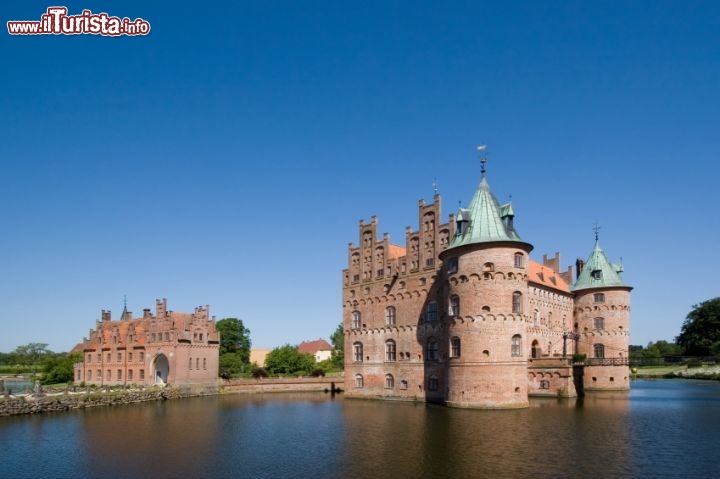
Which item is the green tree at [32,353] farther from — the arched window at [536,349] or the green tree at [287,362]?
the arched window at [536,349]

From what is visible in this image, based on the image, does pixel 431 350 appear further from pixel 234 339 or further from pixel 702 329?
pixel 702 329

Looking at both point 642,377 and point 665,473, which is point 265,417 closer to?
point 665,473

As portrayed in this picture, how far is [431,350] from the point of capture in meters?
46.6

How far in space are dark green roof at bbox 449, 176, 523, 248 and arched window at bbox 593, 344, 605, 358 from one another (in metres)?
22.8

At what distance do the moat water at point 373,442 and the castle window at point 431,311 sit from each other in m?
7.50

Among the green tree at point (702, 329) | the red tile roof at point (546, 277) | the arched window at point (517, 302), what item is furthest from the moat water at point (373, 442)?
the green tree at point (702, 329)

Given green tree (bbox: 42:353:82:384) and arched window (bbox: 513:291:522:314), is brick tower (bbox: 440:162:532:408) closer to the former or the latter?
arched window (bbox: 513:291:522:314)

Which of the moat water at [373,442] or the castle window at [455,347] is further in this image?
the castle window at [455,347]

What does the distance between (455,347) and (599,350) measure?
24626mm

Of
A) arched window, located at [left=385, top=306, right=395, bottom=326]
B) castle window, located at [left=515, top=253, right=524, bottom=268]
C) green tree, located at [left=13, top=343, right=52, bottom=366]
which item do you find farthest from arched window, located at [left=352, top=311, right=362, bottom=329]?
green tree, located at [left=13, top=343, right=52, bottom=366]

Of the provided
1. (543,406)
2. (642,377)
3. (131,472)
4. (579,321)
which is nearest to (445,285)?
(543,406)

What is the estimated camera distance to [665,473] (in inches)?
803

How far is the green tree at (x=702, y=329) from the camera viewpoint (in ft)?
322

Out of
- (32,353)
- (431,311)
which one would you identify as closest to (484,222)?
(431,311)
